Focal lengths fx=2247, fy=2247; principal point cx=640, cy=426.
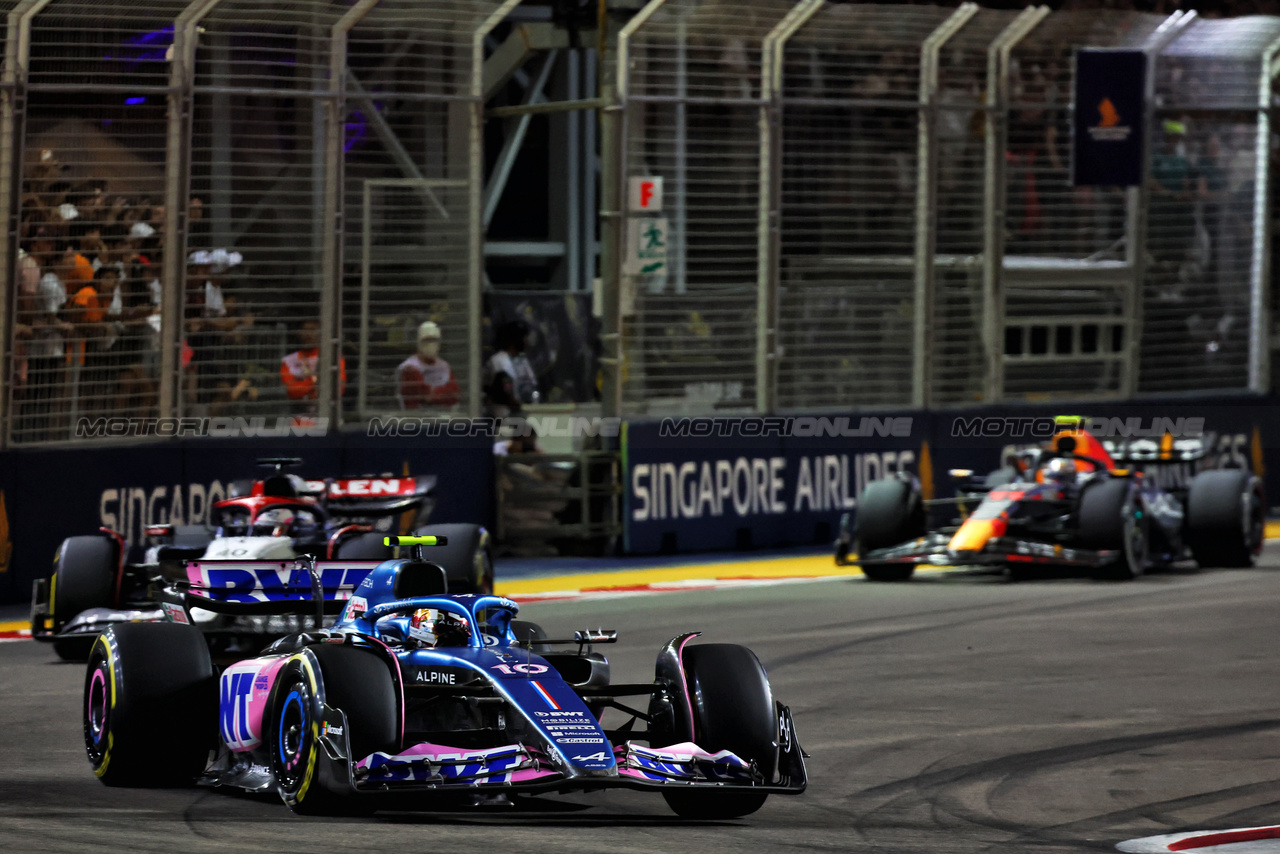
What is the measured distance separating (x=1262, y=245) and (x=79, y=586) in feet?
44.0

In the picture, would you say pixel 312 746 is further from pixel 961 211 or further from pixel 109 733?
pixel 961 211

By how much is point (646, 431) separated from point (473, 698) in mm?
10446

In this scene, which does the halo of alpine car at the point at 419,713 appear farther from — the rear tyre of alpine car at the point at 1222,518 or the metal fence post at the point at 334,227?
the rear tyre of alpine car at the point at 1222,518

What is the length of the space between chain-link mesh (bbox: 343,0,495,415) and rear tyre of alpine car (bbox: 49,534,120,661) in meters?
4.67

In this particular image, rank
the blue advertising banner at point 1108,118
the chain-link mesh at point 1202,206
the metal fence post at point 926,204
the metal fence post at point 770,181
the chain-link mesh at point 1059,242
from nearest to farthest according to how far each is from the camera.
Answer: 1. the metal fence post at point 770,181
2. the metal fence post at point 926,204
3. the chain-link mesh at point 1059,242
4. the blue advertising banner at point 1108,118
5. the chain-link mesh at point 1202,206

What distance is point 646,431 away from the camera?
18.3 metres

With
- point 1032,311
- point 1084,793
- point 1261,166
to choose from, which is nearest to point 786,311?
point 1032,311

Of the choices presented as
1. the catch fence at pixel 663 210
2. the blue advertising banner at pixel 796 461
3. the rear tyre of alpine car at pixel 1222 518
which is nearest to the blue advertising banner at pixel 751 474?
the blue advertising banner at pixel 796 461

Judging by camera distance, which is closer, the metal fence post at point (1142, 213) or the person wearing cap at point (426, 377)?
the person wearing cap at point (426, 377)

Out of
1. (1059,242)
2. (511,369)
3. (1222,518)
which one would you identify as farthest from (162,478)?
(1059,242)

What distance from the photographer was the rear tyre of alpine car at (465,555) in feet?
42.8

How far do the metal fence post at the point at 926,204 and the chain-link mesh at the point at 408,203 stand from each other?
4035mm

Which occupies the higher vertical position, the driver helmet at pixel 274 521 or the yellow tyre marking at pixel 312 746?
the driver helmet at pixel 274 521

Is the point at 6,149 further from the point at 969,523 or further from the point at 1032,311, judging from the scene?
the point at 1032,311
